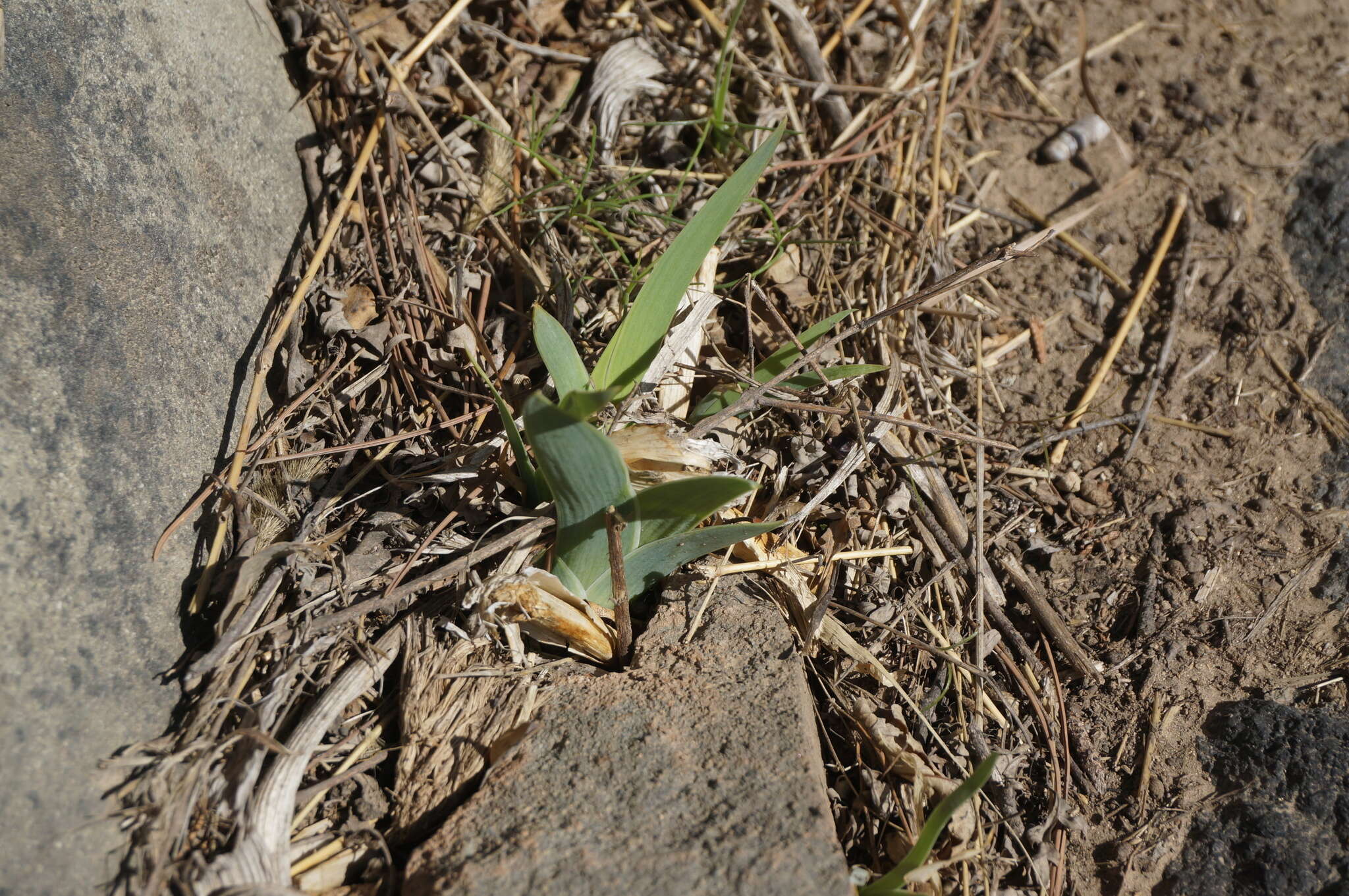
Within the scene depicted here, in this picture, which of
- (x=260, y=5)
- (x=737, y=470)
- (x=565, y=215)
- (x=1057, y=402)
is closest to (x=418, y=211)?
(x=565, y=215)

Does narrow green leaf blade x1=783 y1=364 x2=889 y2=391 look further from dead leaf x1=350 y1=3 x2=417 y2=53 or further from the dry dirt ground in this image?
dead leaf x1=350 y1=3 x2=417 y2=53

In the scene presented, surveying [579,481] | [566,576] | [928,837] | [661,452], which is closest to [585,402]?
[579,481]

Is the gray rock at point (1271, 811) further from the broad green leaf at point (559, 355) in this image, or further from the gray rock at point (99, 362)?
the gray rock at point (99, 362)

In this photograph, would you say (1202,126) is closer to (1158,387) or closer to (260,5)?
(1158,387)

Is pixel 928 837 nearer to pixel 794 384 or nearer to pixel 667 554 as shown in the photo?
pixel 667 554

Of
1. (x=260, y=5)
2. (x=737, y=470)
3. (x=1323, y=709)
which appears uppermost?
(x=260, y=5)

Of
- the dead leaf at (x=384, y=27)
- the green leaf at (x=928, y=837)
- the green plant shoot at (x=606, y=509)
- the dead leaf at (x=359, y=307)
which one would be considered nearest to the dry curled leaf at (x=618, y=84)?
the dead leaf at (x=384, y=27)

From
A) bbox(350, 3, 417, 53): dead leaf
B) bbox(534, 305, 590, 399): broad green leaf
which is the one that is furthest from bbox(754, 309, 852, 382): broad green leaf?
bbox(350, 3, 417, 53): dead leaf
